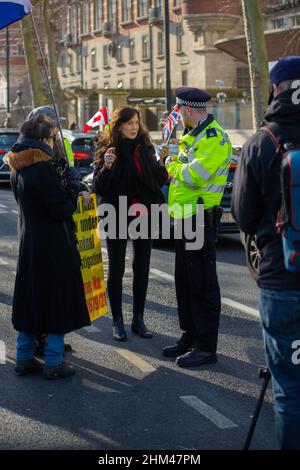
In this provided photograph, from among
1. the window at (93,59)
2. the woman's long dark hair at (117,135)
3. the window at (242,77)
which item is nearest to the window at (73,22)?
the window at (93,59)

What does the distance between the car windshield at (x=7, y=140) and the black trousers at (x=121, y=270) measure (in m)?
19.9

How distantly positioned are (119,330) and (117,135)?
5.33 feet

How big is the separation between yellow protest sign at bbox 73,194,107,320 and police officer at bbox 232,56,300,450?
3256 millimetres

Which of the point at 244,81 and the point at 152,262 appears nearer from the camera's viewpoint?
the point at 152,262

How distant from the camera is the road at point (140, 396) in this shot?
5.03 metres

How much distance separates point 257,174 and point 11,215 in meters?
14.5

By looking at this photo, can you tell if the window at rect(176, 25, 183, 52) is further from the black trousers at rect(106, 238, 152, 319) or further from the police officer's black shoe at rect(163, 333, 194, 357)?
the police officer's black shoe at rect(163, 333, 194, 357)

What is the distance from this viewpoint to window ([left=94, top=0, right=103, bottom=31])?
8175 cm

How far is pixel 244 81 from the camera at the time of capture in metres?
63.7

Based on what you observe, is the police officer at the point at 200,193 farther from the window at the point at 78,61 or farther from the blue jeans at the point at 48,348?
the window at the point at 78,61

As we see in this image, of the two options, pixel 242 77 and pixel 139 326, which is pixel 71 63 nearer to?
pixel 242 77

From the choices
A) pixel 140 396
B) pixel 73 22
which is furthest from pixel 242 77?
pixel 140 396
